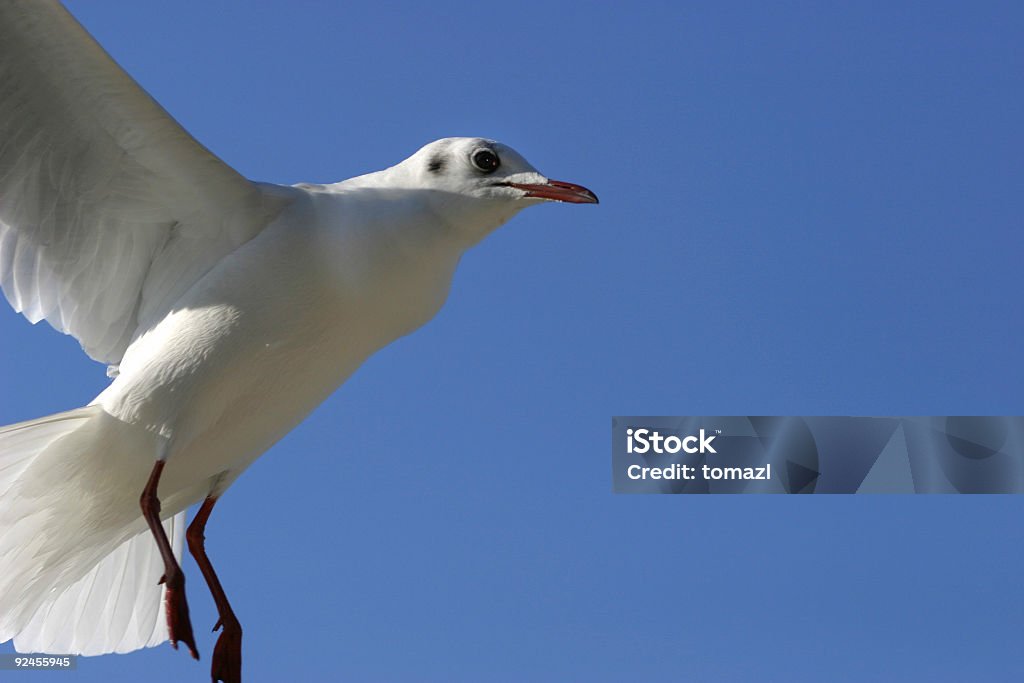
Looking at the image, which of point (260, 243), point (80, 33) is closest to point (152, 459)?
point (260, 243)

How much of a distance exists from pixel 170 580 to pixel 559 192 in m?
1.38

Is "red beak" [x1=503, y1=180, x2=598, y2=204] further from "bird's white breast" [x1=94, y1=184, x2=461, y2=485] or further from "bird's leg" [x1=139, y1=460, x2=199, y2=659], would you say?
"bird's leg" [x1=139, y1=460, x2=199, y2=659]

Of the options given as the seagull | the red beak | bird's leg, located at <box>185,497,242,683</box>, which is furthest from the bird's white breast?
bird's leg, located at <box>185,497,242,683</box>

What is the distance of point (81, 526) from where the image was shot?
367 cm

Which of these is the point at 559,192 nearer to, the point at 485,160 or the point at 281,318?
the point at 485,160

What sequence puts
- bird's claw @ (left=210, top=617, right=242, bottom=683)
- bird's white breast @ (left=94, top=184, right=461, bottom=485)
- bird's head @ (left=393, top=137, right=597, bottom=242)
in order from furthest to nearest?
1. bird's claw @ (left=210, top=617, right=242, bottom=683)
2. bird's head @ (left=393, top=137, right=597, bottom=242)
3. bird's white breast @ (left=94, top=184, right=461, bottom=485)

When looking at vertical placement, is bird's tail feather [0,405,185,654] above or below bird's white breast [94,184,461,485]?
below

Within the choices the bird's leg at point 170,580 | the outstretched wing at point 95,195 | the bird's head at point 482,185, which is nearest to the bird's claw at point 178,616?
the bird's leg at point 170,580

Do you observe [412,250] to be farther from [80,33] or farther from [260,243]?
[80,33]

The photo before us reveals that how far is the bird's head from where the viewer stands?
348cm

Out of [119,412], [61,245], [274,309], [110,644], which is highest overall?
[61,245]

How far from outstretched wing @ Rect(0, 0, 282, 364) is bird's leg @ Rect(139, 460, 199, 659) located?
0.47m

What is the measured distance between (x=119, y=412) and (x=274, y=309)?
0.50 meters

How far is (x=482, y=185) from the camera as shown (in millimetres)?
3488
